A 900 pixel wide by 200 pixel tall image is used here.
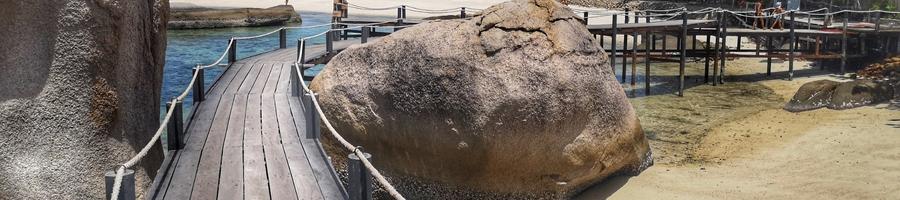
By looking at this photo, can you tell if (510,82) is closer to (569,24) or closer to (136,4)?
(569,24)

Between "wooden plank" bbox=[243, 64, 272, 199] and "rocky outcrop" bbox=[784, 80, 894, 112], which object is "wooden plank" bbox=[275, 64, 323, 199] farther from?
"rocky outcrop" bbox=[784, 80, 894, 112]

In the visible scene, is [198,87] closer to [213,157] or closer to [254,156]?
[213,157]

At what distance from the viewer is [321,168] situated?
293 inches

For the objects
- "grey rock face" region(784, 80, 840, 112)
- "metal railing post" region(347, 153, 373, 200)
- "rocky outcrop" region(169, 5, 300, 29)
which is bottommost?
"grey rock face" region(784, 80, 840, 112)

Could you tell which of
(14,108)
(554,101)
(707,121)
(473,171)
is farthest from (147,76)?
(707,121)

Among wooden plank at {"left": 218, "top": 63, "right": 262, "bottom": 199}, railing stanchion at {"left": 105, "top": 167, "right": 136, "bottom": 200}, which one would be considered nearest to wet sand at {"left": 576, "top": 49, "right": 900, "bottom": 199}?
wooden plank at {"left": 218, "top": 63, "right": 262, "bottom": 199}

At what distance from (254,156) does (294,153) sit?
364 millimetres

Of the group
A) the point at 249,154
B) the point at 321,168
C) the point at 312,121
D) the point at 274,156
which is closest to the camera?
the point at 321,168

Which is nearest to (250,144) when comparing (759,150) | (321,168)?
(321,168)

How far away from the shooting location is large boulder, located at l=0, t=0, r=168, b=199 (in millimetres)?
7641

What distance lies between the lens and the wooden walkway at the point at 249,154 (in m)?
6.74

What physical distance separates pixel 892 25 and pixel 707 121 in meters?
9.47

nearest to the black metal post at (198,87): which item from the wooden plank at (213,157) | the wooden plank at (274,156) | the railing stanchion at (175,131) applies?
the wooden plank at (213,157)

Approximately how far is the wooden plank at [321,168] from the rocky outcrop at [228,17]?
35.9m
